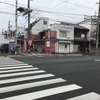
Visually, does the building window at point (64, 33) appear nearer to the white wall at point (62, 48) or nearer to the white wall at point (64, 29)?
the white wall at point (64, 29)

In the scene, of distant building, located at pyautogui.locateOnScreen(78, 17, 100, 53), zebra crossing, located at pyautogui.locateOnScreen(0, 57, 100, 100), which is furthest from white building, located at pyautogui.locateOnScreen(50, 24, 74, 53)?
zebra crossing, located at pyautogui.locateOnScreen(0, 57, 100, 100)

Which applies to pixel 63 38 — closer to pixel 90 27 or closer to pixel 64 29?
pixel 64 29

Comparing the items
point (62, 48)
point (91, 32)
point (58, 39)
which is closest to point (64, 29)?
point (58, 39)

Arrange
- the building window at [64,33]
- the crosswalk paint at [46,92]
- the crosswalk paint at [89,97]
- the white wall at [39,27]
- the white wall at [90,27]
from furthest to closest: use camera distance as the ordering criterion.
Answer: the white wall at [39,27] < the white wall at [90,27] < the building window at [64,33] < the crosswalk paint at [89,97] < the crosswalk paint at [46,92]

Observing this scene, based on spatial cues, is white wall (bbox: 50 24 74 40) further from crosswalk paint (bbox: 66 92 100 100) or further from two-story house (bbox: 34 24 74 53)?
crosswalk paint (bbox: 66 92 100 100)

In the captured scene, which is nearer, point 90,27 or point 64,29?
point 64,29

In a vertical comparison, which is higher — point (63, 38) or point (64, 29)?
point (64, 29)

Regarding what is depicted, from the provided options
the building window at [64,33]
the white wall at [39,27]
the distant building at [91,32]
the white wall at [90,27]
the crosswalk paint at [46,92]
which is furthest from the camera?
the white wall at [39,27]

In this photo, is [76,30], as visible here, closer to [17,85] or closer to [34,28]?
[34,28]

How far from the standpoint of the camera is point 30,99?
650cm

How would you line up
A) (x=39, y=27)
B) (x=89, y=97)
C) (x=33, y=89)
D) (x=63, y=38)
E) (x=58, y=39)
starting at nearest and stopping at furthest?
(x=89, y=97), (x=33, y=89), (x=58, y=39), (x=63, y=38), (x=39, y=27)

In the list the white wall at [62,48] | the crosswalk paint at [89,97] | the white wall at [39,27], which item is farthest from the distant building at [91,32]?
the crosswalk paint at [89,97]

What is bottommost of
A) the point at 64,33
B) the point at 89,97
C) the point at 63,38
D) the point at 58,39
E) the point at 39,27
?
the point at 89,97

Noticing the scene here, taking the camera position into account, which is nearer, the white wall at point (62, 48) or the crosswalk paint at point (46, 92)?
the crosswalk paint at point (46, 92)
